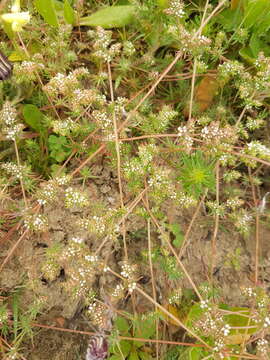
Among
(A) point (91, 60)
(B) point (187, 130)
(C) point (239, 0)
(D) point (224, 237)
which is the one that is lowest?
(D) point (224, 237)

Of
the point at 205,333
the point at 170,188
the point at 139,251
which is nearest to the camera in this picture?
the point at 205,333

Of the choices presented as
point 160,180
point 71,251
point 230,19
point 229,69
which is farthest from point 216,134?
point 230,19

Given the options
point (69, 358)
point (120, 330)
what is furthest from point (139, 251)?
point (69, 358)

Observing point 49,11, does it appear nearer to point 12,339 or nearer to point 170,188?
point 170,188

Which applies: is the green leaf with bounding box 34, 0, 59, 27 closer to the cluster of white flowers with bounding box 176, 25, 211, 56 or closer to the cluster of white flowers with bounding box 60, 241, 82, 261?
the cluster of white flowers with bounding box 176, 25, 211, 56

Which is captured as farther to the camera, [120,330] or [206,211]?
[206,211]

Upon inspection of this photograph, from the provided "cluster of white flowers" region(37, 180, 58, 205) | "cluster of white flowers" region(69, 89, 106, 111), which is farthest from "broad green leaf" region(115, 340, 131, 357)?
"cluster of white flowers" region(69, 89, 106, 111)

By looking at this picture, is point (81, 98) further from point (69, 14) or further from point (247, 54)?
point (247, 54)
